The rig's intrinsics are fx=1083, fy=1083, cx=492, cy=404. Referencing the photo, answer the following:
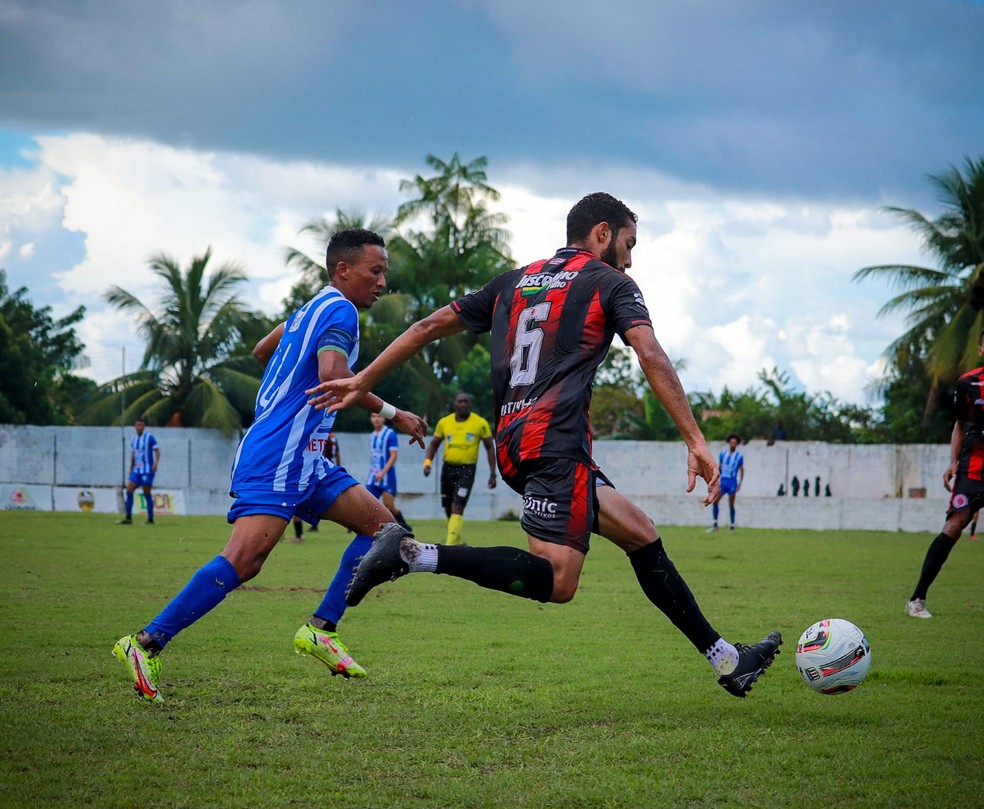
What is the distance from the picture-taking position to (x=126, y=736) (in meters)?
4.32

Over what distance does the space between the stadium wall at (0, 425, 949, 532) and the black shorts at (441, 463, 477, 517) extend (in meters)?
12.8

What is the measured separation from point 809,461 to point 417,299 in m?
15.8

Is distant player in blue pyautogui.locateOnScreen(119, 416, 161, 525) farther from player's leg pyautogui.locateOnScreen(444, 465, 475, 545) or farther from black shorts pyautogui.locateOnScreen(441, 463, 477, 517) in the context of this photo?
player's leg pyautogui.locateOnScreen(444, 465, 475, 545)

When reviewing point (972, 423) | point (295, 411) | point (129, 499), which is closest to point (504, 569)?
point (295, 411)

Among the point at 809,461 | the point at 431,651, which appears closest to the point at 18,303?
the point at 809,461

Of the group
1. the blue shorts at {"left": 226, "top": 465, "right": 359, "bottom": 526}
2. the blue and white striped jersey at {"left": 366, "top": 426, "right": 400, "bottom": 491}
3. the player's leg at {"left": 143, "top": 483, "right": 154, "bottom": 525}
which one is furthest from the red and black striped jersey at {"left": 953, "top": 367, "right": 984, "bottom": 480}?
the player's leg at {"left": 143, "top": 483, "right": 154, "bottom": 525}

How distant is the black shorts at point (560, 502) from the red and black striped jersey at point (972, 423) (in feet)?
17.5

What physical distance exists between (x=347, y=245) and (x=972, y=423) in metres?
5.61

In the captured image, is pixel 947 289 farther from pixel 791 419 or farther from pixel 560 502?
pixel 560 502

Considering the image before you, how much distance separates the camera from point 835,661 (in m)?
5.07

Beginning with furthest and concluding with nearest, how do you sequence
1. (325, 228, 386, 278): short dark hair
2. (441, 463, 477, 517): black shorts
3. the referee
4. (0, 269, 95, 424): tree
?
(0, 269, 95, 424): tree → the referee → (441, 463, 477, 517): black shorts → (325, 228, 386, 278): short dark hair

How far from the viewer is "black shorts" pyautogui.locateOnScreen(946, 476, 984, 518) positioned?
858 centimetres

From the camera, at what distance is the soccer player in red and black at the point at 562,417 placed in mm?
4387

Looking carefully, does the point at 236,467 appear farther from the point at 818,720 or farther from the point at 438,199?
the point at 438,199
